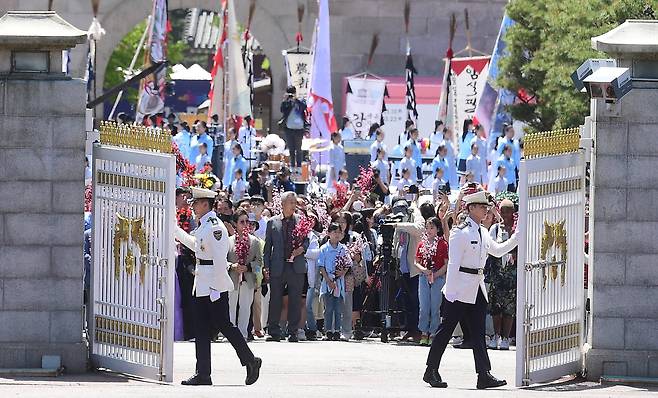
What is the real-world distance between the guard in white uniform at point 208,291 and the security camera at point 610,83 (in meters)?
3.44

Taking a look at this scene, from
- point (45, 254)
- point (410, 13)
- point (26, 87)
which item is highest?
point (410, 13)

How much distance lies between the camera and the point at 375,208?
22.8 m

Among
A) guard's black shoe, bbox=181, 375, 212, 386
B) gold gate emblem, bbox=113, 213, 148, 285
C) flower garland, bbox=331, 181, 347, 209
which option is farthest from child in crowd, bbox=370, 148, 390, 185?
guard's black shoe, bbox=181, 375, 212, 386

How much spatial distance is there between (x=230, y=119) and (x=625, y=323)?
855 inches

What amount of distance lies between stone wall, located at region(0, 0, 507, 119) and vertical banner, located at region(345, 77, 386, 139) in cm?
603

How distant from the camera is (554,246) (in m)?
16.0

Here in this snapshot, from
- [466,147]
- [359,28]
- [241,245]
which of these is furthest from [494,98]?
[241,245]

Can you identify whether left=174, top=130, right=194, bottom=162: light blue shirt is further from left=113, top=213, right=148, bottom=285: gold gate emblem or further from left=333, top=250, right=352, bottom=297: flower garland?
left=113, top=213, right=148, bottom=285: gold gate emblem

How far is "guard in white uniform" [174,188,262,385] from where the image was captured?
51.0 feet

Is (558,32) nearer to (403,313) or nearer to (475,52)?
(403,313)

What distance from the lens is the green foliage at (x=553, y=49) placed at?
87.0 feet

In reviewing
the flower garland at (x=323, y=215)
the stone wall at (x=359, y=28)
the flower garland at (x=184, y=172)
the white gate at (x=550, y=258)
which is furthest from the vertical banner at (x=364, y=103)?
the white gate at (x=550, y=258)

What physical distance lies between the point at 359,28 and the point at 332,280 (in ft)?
98.9

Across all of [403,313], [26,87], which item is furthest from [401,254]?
[26,87]
